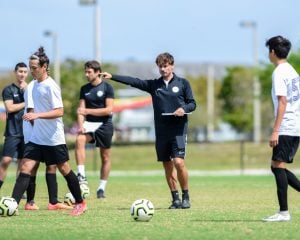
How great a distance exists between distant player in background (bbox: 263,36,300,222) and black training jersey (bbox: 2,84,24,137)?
19.1 ft

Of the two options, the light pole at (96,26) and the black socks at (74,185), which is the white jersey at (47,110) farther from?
the light pole at (96,26)

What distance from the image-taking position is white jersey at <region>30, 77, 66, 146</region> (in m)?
13.0

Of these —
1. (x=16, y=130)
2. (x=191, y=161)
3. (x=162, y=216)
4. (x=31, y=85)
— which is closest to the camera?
(x=162, y=216)

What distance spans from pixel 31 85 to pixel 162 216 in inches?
108

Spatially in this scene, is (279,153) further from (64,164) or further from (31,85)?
(31,85)

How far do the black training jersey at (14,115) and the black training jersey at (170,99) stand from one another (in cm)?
274

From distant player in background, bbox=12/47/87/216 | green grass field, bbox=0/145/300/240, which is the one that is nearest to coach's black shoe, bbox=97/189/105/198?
green grass field, bbox=0/145/300/240

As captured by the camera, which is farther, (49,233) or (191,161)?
(191,161)

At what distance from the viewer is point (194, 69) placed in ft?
513

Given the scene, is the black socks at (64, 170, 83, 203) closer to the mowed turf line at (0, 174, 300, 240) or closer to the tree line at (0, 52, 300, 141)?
the mowed turf line at (0, 174, 300, 240)

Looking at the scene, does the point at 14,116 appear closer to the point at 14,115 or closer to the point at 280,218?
the point at 14,115

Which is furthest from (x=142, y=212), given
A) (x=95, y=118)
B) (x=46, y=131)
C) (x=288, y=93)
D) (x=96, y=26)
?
(x=96, y=26)

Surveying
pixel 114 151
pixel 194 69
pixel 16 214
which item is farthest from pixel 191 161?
pixel 194 69

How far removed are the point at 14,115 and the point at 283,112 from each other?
246 inches
